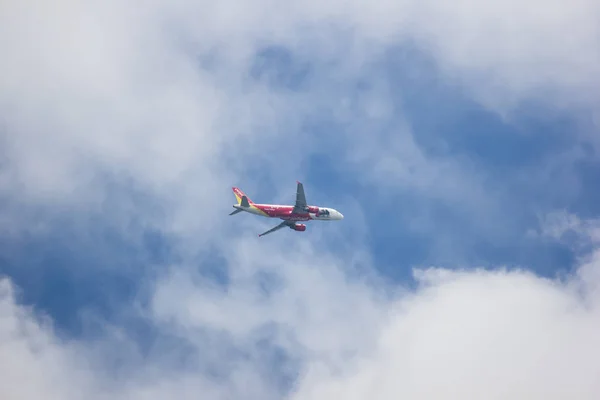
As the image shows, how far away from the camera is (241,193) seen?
7864 inches

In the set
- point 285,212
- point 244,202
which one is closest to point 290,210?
Result: point 285,212

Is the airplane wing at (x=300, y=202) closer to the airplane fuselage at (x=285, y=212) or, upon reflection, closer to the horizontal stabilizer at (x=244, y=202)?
the airplane fuselage at (x=285, y=212)

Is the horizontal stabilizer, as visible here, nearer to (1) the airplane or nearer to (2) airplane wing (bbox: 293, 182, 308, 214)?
(1) the airplane

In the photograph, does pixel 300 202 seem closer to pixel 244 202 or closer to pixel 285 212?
pixel 285 212

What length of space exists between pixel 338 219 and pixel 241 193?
22606 mm

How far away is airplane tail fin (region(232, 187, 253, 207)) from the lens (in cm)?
18988

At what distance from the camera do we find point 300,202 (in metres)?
188

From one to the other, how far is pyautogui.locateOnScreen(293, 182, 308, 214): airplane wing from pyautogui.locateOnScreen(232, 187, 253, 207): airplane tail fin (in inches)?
412

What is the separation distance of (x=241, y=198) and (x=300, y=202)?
46.7 ft

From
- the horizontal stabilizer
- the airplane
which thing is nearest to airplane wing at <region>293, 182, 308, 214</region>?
the airplane

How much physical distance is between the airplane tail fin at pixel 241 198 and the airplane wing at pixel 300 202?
10458 millimetres

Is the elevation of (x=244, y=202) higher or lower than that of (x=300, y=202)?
higher

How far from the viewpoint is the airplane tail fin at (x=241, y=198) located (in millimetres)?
189875

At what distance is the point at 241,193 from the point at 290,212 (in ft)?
48.6
